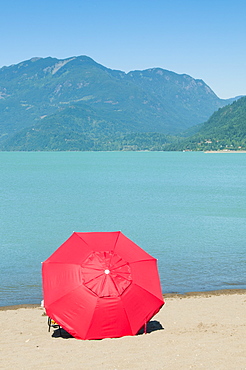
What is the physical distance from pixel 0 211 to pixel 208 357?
4547 centimetres

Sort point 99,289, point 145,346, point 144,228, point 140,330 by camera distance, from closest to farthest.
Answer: point 145,346 → point 99,289 → point 140,330 → point 144,228

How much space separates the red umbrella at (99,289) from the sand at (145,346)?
19.2 inches

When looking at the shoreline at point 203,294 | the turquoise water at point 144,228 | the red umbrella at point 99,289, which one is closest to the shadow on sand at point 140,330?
the red umbrella at point 99,289

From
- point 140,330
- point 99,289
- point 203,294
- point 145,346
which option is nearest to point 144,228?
point 203,294

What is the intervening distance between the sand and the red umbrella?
0.49 metres

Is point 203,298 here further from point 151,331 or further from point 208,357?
point 208,357

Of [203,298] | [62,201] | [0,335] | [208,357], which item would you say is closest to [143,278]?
[208,357]

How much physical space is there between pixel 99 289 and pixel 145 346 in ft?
6.08

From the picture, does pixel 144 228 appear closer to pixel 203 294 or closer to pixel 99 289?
pixel 203 294

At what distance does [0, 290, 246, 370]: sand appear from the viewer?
39.3 ft

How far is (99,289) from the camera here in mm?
13594

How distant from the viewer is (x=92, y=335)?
1343 centimetres

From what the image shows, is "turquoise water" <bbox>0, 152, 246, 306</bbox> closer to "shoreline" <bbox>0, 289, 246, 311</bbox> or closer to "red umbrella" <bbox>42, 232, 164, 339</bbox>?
"shoreline" <bbox>0, 289, 246, 311</bbox>

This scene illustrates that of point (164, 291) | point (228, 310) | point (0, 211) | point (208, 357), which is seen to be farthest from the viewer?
point (0, 211)
